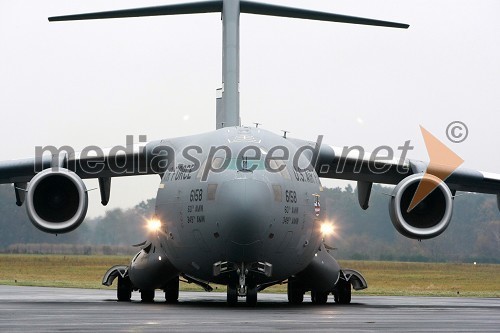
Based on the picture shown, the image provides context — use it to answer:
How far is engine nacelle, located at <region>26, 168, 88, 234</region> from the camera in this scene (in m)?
18.1

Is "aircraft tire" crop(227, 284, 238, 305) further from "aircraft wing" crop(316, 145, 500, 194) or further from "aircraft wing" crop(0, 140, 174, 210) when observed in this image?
"aircraft wing" crop(316, 145, 500, 194)

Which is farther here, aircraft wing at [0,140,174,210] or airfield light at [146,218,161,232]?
aircraft wing at [0,140,174,210]

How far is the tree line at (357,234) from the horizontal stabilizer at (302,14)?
15258mm

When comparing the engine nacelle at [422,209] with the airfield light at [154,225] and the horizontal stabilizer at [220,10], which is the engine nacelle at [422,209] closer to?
the horizontal stabilizer at [220,10]

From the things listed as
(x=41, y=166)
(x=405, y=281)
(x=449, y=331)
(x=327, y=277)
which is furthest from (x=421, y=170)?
(x=405, y=281)

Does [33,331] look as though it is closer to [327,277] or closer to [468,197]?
[327,277]

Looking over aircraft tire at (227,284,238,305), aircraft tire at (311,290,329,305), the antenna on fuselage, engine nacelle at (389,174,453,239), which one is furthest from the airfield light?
engine nacelle at (389,174,453,239)

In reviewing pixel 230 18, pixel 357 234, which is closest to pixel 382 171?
pixel 230 18

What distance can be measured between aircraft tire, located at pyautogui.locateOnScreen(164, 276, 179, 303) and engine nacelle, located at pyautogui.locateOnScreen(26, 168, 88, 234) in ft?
7.54

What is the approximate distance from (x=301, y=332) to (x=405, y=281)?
89.0 feet

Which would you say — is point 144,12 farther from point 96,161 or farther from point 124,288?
point 124,288

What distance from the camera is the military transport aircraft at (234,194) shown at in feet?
51.5

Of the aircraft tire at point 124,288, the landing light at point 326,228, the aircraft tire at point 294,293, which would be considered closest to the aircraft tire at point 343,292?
the aircraft tire at point 294,293

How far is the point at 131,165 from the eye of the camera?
65.6 ft
